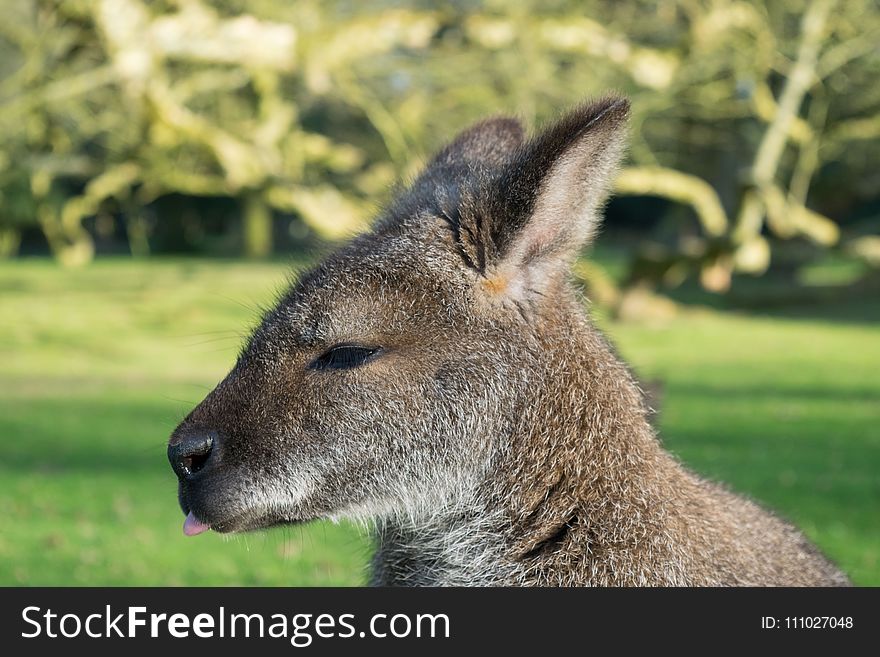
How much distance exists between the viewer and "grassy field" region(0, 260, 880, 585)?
6309mm

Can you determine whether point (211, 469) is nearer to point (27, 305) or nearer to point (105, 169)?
point (105, 169)

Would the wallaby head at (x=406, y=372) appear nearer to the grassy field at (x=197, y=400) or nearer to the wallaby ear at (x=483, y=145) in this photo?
the wallaby ear at (x=483, y=145)

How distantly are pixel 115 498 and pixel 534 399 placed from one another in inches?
219

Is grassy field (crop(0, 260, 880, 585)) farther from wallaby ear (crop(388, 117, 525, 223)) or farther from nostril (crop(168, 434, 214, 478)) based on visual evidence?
wallaby ear (crop(388, 117, 525, 223))

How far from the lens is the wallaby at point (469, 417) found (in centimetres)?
331

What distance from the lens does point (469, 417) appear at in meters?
3.34

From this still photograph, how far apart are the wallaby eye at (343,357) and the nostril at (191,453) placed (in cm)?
38

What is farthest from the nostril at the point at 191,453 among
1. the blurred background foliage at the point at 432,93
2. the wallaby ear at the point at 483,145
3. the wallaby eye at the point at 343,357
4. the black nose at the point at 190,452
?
the blurred background foliage at the point at 432,93

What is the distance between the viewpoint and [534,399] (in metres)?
3.37

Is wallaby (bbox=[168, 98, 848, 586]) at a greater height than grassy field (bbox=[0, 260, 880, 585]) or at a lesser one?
lesser

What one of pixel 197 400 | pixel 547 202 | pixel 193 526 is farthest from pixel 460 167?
pixel 197 400

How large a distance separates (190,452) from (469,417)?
0.82 m

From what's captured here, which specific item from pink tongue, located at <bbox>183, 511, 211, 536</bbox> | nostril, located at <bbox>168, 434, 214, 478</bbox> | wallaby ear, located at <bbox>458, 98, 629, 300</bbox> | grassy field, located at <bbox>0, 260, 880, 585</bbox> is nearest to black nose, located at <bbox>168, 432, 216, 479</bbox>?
nostril, located at <bbox>168, 434, 214, 478</bbox>

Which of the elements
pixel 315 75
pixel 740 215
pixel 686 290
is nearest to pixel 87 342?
pixel 315 75
